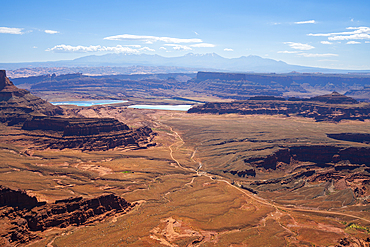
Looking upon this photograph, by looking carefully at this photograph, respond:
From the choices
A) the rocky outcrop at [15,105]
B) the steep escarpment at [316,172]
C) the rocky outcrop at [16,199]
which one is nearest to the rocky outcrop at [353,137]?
the steep escarpment at [316,172]

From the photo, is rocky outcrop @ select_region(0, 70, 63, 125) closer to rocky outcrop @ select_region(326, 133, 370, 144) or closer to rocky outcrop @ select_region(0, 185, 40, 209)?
rocky outcrop @ select_region(0, 185, 40, 209)

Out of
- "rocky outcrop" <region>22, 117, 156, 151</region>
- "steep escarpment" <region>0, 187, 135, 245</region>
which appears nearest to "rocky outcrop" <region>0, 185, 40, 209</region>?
"steep escarpment" <region>0, 187, 135, 245</region>

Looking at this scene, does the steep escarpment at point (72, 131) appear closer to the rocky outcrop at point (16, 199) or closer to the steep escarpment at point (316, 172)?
the steep escarpment at point (316, 172)

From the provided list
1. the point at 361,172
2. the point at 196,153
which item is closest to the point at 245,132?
the point at 196,153

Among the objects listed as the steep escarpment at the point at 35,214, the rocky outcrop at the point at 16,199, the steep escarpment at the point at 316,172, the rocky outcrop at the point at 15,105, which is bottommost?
the steep escarpment at the point at 316,172

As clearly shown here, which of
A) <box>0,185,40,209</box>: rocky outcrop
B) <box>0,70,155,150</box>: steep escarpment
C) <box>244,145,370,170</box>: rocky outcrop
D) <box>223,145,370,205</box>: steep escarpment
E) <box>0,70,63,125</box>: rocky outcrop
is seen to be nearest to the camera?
<box>0,185,40,209</box>: rocky outcrop

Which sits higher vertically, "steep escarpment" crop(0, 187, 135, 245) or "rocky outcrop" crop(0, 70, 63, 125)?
"rocky outcrop" crop(0, 70, 63, 125)

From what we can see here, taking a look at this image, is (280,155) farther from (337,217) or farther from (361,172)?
(337,217)

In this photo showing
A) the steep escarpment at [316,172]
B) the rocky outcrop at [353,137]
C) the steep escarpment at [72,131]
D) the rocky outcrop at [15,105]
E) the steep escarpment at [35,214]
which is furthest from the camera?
the rocky outcrop at [15,105]
